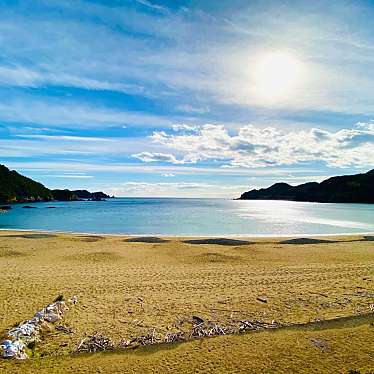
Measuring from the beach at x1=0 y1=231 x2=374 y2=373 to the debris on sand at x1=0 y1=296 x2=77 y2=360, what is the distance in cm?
27

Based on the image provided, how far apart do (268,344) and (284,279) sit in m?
7.08

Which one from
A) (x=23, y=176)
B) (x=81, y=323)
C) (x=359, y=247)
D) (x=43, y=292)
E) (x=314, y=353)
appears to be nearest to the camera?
(x=314, y=353)

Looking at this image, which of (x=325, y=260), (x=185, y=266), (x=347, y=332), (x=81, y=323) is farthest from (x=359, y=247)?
(x=81, y=323)

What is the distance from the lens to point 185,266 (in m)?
18.3

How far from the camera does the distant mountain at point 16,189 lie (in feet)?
436

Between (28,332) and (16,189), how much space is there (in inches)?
6169

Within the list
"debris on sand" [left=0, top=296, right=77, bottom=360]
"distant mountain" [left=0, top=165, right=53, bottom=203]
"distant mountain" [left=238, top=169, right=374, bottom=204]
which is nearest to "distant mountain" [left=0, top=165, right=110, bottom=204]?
"distant mountain" [left=0, top=165, right=53, bottom=203]

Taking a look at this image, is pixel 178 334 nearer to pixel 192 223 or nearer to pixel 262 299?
pixel 262 299

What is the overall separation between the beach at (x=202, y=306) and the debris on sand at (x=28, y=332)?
272 millimetres

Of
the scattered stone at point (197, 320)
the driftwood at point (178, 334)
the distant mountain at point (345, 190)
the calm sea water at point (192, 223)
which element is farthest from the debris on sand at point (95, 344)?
the distant mountain at point (345, 190)

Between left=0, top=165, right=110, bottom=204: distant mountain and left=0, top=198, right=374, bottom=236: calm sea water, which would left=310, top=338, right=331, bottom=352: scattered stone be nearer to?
left=0, top=198, right=374, bottom=236: calm sea water

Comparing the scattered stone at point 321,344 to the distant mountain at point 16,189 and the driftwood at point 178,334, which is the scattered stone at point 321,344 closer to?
the driftwood at point 178,334

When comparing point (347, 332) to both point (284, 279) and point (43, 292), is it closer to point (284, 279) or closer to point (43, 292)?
point (284, 279)

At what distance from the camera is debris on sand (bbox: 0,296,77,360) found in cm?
768
